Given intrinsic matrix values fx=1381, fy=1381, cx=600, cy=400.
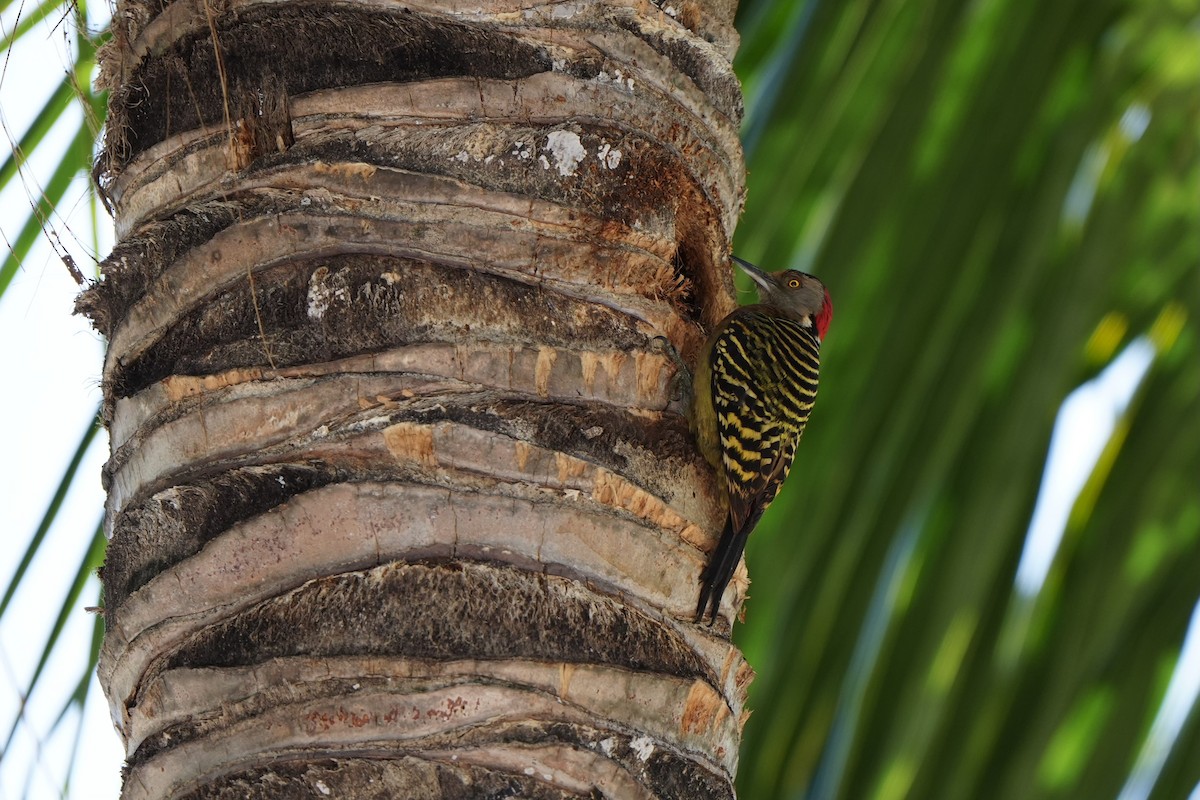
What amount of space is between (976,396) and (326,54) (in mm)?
1079

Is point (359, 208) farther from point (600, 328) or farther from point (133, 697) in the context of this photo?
point (133, 697)

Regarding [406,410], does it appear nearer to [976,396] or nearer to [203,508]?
[203,508]

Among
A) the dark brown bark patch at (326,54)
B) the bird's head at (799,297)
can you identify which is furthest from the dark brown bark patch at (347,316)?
the bird's head at (799,297)

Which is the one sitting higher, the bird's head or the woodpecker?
the bird's head

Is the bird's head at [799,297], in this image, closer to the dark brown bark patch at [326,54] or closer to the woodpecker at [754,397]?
the woodpecker at [754,397]

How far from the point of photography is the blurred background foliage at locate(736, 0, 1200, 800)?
6.05ft

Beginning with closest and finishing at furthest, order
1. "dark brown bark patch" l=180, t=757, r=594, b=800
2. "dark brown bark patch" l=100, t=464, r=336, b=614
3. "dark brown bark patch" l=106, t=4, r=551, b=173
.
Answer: "dark brown bark patch" l=180, t=757, r=594, b=800 → "dark brown bark patch" l=100, t=464, r=336, b=614 → "dark brown bark patch" l=106, t=4, r=551, b=173

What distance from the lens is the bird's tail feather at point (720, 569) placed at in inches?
73.5

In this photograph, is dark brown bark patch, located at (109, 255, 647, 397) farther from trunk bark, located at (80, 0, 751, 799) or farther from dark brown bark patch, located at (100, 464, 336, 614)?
dark brown bark patch, located at (100, 464, 336, 614)

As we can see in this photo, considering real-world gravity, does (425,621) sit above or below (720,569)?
below

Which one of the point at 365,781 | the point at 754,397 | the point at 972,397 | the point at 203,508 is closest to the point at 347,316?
the point at 203,508

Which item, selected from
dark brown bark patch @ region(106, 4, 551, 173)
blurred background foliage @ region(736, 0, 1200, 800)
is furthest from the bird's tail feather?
dark brown bark patch @ region(106, 4, 551, 173)

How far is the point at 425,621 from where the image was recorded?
159 centimetres

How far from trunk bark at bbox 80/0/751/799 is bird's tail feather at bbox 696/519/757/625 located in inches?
0.8
